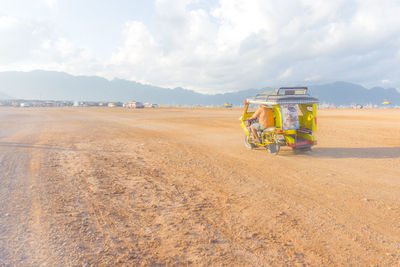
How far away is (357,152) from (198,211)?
784 centimetres

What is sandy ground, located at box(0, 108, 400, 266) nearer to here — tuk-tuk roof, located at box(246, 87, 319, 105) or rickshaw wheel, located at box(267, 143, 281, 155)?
rickshaw wheel, located at box(267, 143, 281, 155)

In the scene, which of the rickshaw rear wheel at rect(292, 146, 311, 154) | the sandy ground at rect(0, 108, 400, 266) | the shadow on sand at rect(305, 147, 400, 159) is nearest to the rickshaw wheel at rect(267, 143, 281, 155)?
the sandy ground at rect(0, 108, 400, 266)

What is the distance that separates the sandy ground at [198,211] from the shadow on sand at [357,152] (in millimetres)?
748

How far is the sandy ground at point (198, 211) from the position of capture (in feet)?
9.45

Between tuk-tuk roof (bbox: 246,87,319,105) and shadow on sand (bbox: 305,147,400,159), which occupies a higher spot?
tuk-tuk roof (bbox: 246,87,319,105)

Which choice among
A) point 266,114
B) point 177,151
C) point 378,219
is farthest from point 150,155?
point 378,219

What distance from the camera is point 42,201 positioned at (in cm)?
431

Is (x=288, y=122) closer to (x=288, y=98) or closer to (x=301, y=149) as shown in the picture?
(x=288, y=98)

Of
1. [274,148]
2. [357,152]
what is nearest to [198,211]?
[274,148]

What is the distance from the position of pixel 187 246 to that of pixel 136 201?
1.76m

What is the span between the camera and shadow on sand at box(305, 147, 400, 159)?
830cm

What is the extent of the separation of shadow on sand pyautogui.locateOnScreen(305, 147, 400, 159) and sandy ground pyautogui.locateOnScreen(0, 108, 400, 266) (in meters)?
0.75

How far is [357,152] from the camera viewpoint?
29.3 ft

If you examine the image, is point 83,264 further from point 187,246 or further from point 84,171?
point 84,171
